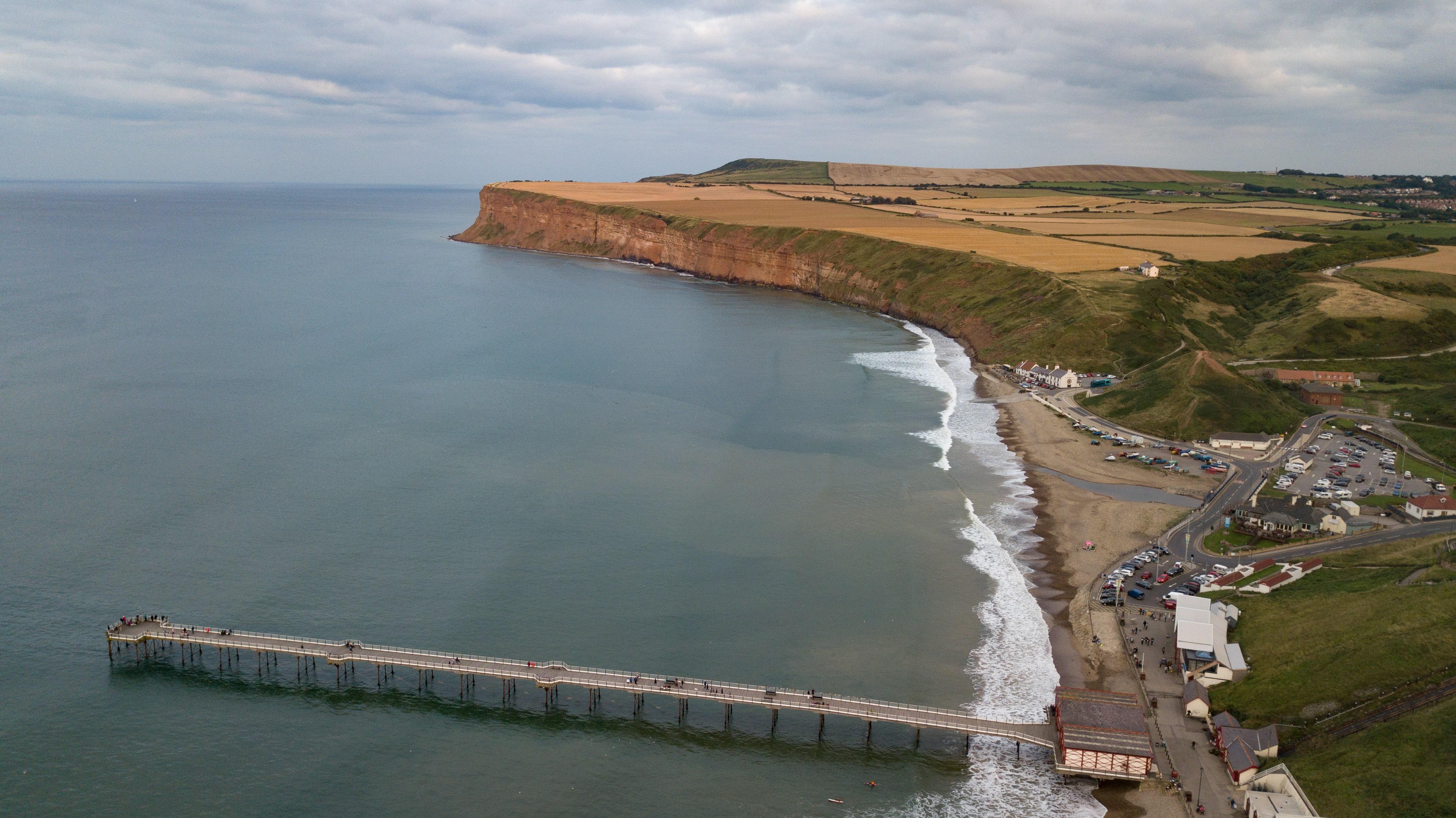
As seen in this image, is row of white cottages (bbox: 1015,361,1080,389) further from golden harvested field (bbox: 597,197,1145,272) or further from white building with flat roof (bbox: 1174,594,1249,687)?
white building with flat roof (bbox: 1174,594,1249,687)

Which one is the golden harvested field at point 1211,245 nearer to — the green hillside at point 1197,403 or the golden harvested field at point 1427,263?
the golden harvested field at point 1427,263

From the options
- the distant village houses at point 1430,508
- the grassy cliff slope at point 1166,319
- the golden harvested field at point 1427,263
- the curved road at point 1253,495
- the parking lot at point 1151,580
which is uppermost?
the golden harvested field at point 1427,263

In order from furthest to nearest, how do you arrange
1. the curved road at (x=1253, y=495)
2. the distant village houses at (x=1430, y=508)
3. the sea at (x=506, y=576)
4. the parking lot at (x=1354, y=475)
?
the parking lot at (x=1354, y=475) → the distant village houses at (x=1430, y=508) → the curved road at (x=1253, y=495) → the sea at (x=506, y=576)

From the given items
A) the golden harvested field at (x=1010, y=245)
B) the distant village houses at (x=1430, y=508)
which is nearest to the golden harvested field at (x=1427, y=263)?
the golden harvested field at (x=1010, y=245)

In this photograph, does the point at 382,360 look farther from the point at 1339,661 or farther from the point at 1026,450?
the point at 1339,661

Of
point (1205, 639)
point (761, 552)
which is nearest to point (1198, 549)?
point (1205, 639)

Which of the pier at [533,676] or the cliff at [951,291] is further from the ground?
the cliff at [951,291]

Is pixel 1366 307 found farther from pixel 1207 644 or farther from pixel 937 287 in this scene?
pixel 1207 644
